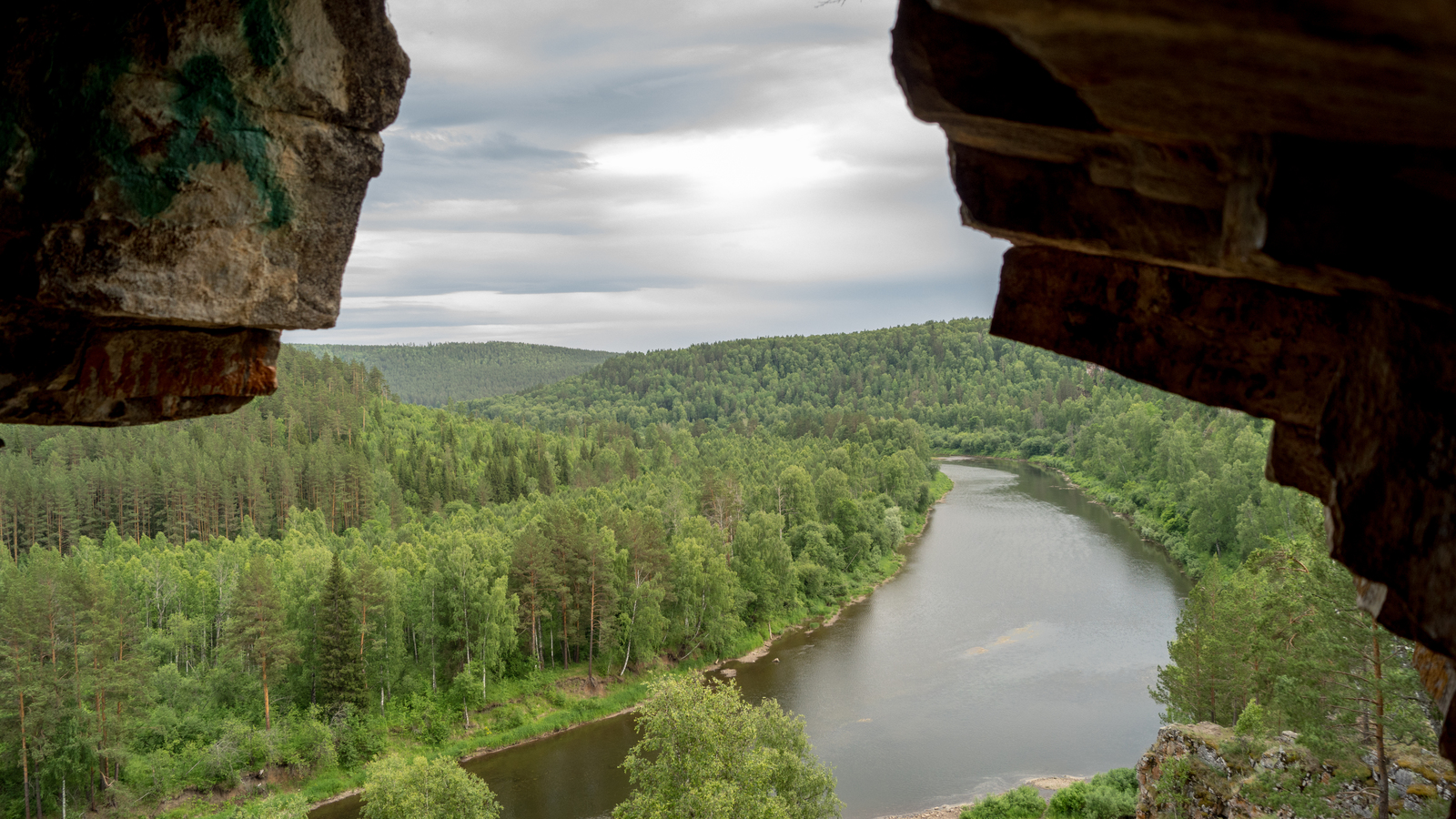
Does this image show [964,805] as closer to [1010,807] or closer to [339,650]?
[1010,807]

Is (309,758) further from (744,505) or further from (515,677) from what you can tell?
(744,505)

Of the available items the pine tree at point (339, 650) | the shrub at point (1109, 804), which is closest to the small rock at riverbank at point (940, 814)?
the shrub at point (1109, 804)

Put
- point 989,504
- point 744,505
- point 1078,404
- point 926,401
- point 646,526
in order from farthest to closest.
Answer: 1. point 926,401
2. point 1078,404
3. point 989,504
4. point 744,505
5. point 646,526

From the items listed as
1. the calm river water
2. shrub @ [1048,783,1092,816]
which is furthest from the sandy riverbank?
shrub @ [1048,783,1092,816]

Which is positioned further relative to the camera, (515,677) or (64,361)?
(515,677)

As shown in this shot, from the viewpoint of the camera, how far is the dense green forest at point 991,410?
51.5m

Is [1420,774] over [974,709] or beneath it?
over

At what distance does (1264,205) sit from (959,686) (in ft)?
106

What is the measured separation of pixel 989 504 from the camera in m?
70.2

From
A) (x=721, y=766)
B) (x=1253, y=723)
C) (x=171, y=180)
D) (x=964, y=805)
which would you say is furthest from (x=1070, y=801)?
(x=171, y=180)

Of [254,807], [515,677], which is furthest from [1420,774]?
[515,677]

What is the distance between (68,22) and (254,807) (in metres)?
25.0

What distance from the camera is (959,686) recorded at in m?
32.8

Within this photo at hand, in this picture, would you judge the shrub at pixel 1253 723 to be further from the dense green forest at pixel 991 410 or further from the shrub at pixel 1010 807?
the shrub at pixel 1010 807
